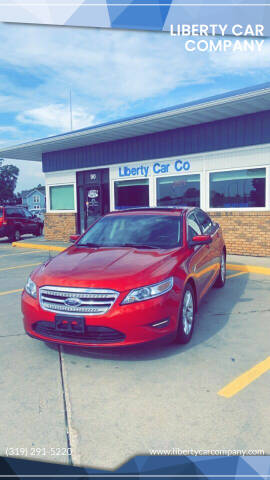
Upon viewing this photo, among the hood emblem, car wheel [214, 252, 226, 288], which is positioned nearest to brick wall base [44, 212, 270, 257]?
car wheel [214, 252, 226, 288]

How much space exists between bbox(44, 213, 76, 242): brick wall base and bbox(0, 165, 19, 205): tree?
3274 inches

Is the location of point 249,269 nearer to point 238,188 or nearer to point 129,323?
point 238,188

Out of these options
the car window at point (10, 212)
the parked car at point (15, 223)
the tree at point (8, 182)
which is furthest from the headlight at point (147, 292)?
the tree at point (8, 182)

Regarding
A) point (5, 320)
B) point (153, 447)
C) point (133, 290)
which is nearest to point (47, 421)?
point (153, 447)

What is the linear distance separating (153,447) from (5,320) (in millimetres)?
3373

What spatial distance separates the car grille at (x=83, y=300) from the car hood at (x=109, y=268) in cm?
6

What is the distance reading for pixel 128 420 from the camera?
2.78m

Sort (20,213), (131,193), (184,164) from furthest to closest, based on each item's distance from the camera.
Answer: (20,213)
(131,193)
(184,164)

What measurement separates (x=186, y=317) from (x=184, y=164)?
28.2 ft

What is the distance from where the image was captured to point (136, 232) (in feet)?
16.8

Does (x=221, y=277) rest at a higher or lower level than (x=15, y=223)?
lower

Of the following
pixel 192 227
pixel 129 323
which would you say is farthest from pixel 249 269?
pixel 129 323

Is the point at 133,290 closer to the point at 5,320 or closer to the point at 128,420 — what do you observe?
the point at 128,420

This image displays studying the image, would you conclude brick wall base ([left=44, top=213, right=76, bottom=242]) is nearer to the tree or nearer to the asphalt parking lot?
the asphalt parking lot
